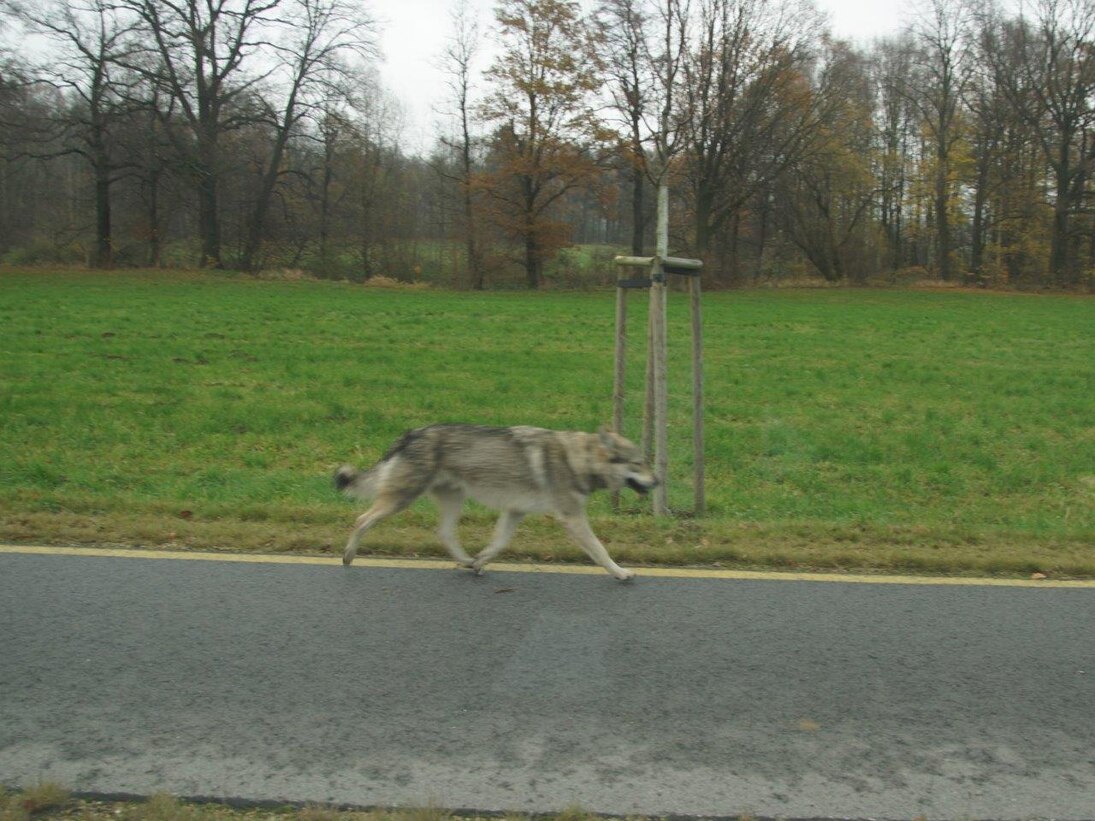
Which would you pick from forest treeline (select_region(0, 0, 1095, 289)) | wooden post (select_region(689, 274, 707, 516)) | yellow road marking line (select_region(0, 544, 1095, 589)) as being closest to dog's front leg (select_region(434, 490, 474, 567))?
yellow road marking line (select_region(0, 544, 1095, 589))

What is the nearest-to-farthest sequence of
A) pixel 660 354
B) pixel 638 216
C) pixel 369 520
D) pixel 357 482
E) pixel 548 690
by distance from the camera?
1. pixel 548 690
2. pixel 369 520
3. pixel 357 482
4. pixel 660 354
5. pixel 638 216

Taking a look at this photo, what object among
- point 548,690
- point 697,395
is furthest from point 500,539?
point 697,395

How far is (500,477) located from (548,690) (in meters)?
2.04

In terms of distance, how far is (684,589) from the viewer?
6055 mm

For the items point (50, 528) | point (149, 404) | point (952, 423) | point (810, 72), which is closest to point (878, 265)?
point (810, 72)

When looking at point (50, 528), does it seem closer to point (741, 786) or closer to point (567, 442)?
point (567, 442)

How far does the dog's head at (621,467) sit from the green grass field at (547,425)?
2.23ft

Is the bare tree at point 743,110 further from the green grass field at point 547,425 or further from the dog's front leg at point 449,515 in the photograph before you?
the dog's front leg at point 449,515

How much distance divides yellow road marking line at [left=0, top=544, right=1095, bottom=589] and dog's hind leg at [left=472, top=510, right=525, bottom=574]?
0.55ft

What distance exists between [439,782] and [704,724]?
1273mm

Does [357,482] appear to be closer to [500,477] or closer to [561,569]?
[500,477]

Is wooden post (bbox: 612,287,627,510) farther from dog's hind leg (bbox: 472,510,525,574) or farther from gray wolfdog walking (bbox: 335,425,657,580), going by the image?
dog's hind leg (bbox: 472,510,525,574)

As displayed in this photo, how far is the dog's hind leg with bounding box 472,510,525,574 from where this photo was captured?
20.7 feet

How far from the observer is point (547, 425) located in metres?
12.0
